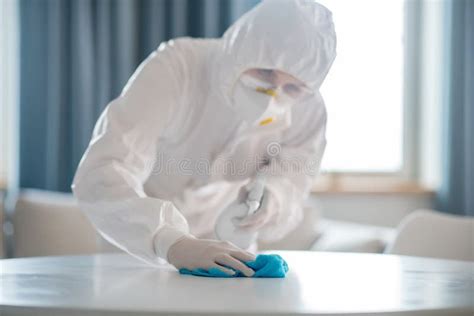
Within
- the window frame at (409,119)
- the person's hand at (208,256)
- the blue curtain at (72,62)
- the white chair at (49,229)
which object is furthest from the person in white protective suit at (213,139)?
the window frame at (409,119)

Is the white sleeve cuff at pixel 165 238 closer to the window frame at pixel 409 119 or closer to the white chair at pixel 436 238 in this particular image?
the white chair at pixel 436 238

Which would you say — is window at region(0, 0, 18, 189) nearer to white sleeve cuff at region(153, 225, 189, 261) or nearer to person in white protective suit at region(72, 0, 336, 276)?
person in white protective suit at region(72, 0, 336, 276)

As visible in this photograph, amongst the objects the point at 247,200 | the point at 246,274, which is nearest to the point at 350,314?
the point at 246,274

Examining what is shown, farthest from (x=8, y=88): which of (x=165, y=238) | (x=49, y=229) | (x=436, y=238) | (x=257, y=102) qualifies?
(x=165, y=238)

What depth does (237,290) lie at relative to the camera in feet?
3.70

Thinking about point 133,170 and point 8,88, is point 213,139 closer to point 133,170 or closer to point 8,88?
point 133,170

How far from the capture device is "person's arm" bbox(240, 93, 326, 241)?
1.96 meters

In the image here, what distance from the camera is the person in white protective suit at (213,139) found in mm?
1492

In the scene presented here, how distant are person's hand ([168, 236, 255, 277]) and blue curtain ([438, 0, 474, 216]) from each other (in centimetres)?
288

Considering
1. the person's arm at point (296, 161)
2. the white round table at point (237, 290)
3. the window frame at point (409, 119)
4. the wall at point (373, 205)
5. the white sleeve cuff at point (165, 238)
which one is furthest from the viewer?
the window frame at point (409, 119)

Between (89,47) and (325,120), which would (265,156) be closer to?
(325,120)

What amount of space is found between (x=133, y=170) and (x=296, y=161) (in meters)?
0.59

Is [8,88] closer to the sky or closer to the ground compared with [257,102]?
closer to the ground

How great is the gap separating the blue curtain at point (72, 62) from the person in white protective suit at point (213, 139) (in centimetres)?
199
